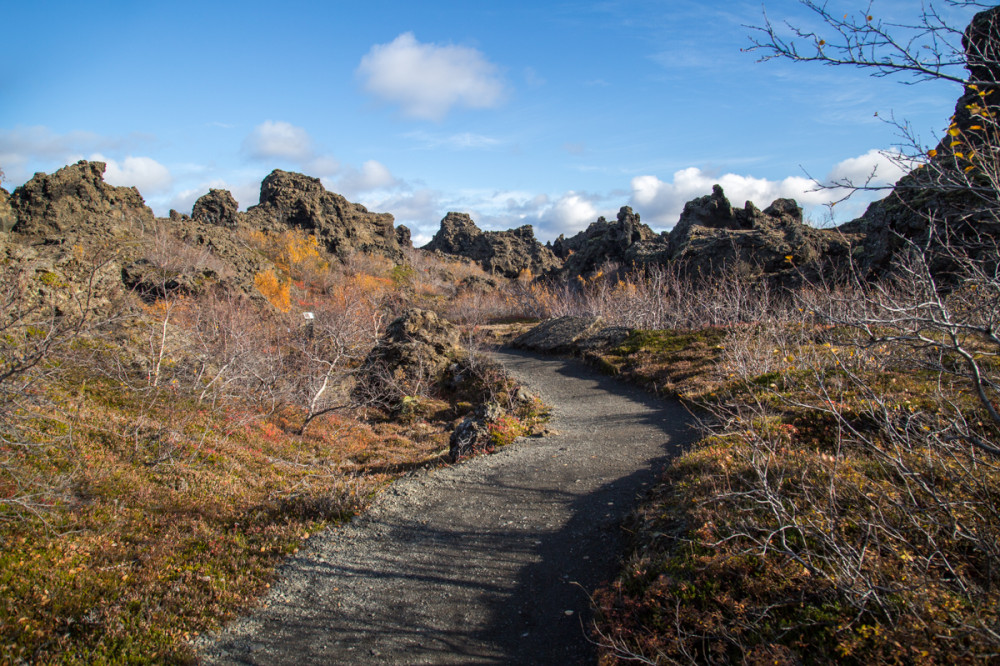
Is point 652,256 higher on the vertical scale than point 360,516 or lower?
higher

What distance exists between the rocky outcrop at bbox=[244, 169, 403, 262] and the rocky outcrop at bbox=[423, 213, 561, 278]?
12.6 meters

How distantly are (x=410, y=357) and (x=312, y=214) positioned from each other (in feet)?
122

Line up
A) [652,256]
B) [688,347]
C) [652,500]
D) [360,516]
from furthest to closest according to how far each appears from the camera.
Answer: [652,256], [688,347], [360,516], [652,500]

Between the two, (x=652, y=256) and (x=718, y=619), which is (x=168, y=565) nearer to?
(x=718, y=619)

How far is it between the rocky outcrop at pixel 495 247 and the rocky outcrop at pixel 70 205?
36.7 meters

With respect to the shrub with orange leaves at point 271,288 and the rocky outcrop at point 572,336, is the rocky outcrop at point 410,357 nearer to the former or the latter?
the rocky outcrop at point 572,336

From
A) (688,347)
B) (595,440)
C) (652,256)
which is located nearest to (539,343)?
(688,347)

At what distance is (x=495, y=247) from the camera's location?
196ft

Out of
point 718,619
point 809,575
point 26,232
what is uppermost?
point 26,232

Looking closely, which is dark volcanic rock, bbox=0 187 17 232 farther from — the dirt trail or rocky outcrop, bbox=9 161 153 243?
Answer: the dirt trail

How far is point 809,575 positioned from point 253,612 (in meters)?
4.95

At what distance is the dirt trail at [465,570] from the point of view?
427cm

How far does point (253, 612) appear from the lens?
4797 millimetres

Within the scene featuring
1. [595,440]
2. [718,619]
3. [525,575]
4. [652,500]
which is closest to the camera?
[718,619]
